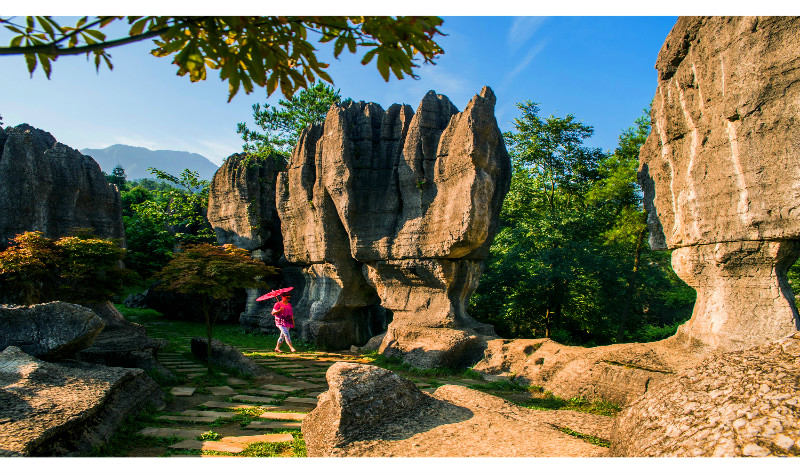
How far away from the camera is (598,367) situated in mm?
7883

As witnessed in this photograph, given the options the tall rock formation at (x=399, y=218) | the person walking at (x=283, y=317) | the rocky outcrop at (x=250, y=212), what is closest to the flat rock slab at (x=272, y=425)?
the tall rock formation at (x=399, y=218)

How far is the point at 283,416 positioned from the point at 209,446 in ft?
4.85

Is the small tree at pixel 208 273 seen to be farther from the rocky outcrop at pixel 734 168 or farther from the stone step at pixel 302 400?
the rocky outcrop at pixel 734 168

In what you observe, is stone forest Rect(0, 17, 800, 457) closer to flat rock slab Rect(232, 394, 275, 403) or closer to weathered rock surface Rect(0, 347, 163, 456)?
weathered rock surface Rect(0, 347, 163, 456)

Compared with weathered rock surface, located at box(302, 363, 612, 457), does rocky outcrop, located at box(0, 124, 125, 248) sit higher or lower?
higher

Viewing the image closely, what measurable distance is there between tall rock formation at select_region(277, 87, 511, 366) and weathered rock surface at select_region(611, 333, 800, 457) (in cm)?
778

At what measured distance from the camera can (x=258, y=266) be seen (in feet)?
33.5

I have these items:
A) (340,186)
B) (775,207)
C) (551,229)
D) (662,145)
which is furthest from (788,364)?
(551,229)

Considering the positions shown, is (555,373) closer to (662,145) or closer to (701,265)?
(701,265)

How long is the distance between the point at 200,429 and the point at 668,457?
5017 mm

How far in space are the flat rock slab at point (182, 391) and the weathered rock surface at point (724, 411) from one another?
6.65 m

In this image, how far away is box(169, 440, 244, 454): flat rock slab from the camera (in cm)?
466

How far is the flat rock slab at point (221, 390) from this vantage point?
25.5ft

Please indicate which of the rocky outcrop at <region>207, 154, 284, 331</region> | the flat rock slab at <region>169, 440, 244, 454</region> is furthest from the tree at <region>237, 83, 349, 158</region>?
the flat rock slab at <region>169, 440, 244, 454</region>
